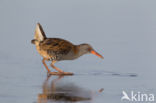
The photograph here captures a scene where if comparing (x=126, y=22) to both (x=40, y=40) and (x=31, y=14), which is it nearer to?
(x=31, y=14)

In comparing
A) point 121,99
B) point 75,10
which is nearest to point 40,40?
point 121,99

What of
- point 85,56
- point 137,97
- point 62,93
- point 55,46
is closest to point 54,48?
point 55,46

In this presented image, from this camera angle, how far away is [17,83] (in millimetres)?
8727

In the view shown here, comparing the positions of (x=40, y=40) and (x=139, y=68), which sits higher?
(x=40, y=40)

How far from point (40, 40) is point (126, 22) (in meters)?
7.34

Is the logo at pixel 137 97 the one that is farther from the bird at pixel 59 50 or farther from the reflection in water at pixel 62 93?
the bird at pixel 59 50

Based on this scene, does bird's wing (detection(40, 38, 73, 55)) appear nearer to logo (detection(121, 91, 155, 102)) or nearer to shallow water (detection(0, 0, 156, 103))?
shallow water (detection(0, 0, 156, 103))

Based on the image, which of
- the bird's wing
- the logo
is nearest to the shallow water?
the logo

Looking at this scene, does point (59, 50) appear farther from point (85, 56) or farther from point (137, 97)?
point (137, 97)

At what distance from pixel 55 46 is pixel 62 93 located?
3.13m

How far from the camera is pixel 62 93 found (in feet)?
26.0

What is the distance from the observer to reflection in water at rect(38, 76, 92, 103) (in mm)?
7344

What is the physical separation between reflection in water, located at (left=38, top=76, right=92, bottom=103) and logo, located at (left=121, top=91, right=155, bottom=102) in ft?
1.87

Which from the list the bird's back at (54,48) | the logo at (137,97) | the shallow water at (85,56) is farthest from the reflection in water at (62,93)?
the bird's back at (54,48)
